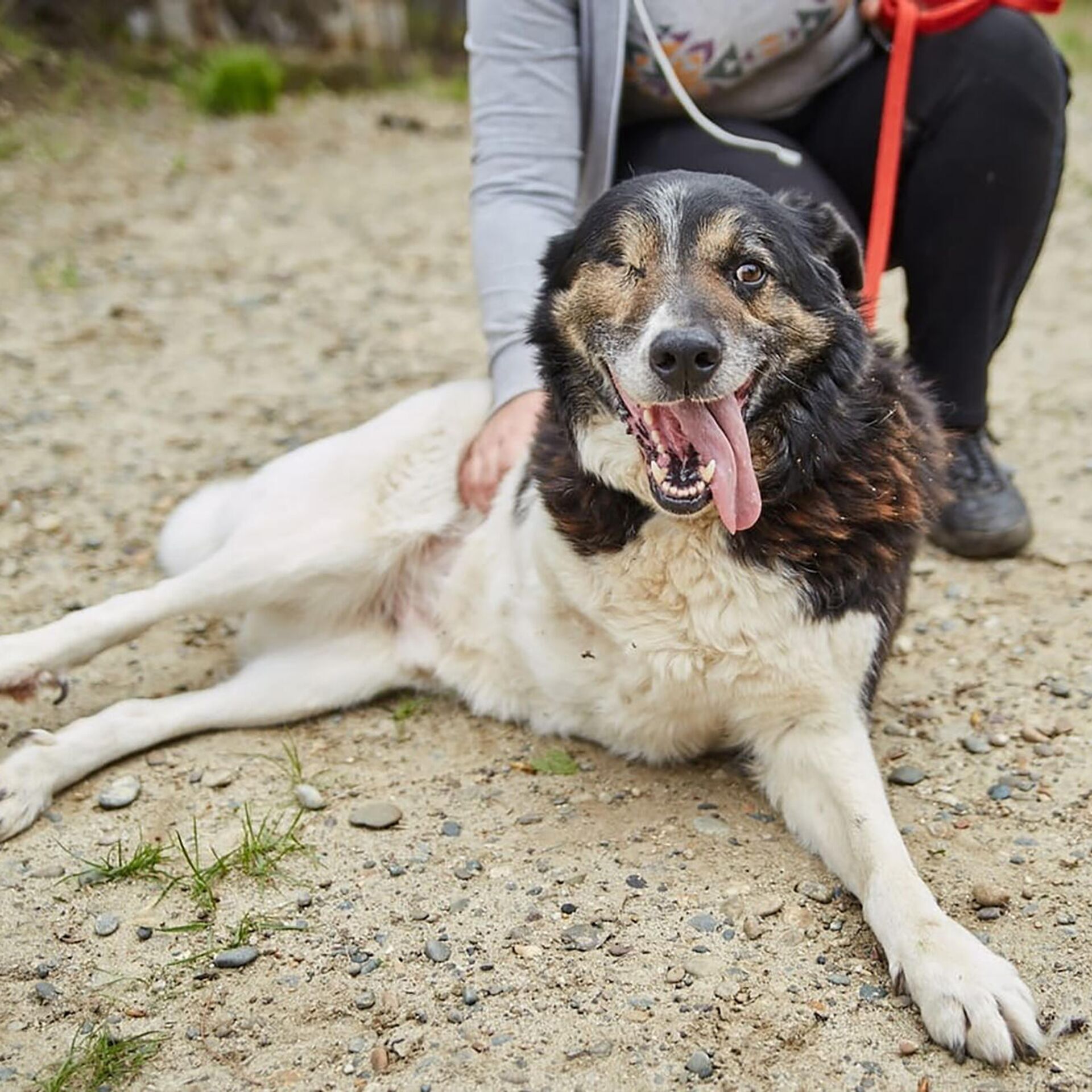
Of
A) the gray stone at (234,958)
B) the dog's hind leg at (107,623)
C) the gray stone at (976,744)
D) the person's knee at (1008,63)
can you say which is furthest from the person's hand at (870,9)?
the gray stone at (234,958)

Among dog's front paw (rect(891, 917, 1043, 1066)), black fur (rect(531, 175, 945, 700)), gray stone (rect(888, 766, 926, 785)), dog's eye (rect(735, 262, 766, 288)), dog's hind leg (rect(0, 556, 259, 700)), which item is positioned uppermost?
dog's eye (rect(735, 262, 766, 288))

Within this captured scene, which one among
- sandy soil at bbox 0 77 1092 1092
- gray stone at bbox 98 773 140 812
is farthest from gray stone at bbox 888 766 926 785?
gray stone at bbox 98 773 140 812

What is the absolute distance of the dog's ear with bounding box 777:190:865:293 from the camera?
2.36m

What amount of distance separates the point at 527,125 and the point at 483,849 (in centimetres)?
161

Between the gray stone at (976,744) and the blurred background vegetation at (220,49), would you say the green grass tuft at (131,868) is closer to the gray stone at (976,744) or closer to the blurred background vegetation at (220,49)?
the gray stone at (976,744)

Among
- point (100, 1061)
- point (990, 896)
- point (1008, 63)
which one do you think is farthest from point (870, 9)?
point (100, 1061)

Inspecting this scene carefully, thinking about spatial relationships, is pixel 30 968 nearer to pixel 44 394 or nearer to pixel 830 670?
pixel 830 670

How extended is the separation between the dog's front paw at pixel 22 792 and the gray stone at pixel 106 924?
1.08ft

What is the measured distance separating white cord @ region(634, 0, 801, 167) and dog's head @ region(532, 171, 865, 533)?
596 millimetres

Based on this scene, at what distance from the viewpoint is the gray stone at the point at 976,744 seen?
261 centimetres

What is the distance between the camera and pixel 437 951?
210cm

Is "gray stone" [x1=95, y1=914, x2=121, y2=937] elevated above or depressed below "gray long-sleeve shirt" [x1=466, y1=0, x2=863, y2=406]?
below

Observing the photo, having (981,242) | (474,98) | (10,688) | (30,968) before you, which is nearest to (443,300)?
(474,98)

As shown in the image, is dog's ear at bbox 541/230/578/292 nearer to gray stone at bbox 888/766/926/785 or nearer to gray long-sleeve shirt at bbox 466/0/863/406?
gray long-sleeve shirt at bbox 466/0/863/406
